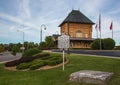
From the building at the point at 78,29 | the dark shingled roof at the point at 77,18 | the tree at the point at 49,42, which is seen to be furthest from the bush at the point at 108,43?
the tree at the point at 49,42

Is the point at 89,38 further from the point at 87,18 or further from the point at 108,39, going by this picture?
the point at 108,39

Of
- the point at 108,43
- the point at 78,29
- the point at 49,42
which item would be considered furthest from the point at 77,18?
the point at 108,43

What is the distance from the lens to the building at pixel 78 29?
70188 mm

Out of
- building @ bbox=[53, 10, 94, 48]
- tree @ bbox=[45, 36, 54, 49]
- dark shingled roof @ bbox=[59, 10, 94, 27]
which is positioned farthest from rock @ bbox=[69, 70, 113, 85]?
tree @ bbox=[45, 36, 54, 49]

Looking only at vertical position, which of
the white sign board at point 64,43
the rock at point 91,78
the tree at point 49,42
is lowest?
the rock at point 91,78

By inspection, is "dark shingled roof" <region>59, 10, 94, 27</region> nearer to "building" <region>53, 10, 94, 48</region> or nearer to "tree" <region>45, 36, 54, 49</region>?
"building" <region>53, 10, 94, 48</region>

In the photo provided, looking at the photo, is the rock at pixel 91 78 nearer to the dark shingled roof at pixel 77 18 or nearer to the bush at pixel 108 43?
the bush at pixel 108 43

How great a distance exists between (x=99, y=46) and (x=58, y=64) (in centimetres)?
3756

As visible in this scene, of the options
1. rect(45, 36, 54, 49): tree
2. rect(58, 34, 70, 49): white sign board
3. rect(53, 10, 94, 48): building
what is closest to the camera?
rect(58, 34, 70, 49): white sign board

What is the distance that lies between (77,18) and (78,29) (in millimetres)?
4254

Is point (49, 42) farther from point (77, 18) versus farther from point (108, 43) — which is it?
point (108, 43)

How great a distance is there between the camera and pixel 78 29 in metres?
73.7

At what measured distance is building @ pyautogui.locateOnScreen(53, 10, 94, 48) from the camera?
70.2 m

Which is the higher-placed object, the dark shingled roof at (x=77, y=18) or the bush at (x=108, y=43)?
the dark shingled roof at (x=77, y=18)
